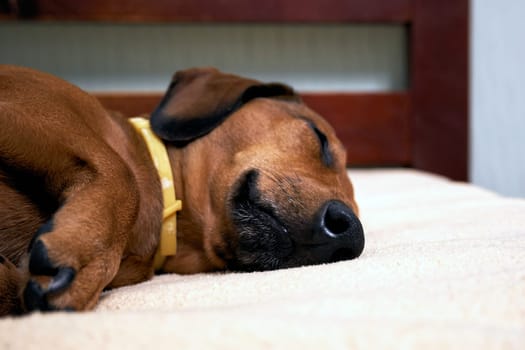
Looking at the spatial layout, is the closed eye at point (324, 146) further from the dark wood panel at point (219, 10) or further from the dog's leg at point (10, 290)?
the dark wood panel at point (219, 10)

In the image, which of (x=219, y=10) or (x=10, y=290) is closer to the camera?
(x=10, y=290)

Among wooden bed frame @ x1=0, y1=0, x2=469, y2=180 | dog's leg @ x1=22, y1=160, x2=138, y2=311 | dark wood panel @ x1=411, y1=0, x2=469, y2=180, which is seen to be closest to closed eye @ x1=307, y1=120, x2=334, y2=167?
dog's leg @ x1=22, y1=160, x2=138, y2=311

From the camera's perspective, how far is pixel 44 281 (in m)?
0.76

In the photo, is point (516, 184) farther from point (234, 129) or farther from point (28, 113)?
point (28, 113)

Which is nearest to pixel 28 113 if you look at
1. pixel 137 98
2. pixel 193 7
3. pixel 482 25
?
pixel 137 98

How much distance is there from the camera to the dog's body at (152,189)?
0.86 metres

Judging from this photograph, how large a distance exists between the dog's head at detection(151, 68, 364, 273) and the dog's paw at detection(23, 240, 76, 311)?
41 cm

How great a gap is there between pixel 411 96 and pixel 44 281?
97.4 inches

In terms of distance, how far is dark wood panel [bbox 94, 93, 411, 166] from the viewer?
2814mm

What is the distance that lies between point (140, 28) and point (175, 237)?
1.81 meters

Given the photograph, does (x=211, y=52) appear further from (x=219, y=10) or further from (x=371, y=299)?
(x=371, y=299)

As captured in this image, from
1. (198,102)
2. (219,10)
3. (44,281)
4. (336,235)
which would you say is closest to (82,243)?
(44,281)

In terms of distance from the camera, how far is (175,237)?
1.21 m

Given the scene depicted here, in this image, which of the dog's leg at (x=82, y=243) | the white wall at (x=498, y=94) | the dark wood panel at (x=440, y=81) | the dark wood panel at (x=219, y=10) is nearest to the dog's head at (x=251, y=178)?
the dog's leg at (x=82, y=243)
